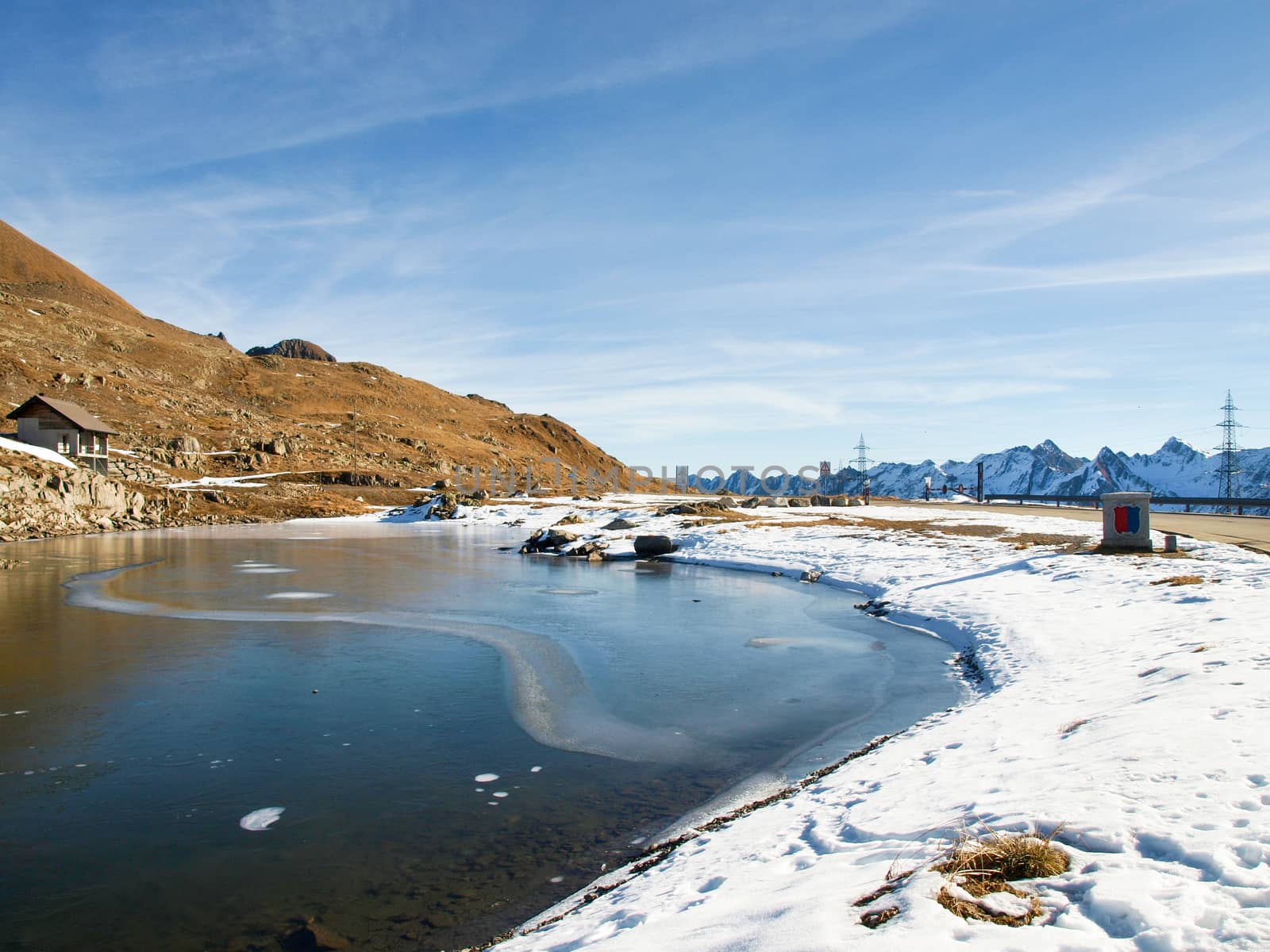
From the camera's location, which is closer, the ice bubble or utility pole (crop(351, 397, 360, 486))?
the ice bubble

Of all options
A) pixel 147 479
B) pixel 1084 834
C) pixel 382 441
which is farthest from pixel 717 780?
pixel 382 441

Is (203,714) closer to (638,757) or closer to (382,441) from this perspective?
(638,757)

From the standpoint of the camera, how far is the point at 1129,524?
21062mm

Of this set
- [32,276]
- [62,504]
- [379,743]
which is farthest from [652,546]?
[32,276]

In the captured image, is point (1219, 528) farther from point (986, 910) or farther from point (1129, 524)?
point (986, 910)

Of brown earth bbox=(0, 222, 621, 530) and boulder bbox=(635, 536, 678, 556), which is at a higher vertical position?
brown earth bbox=(0, 222, 621, 530)

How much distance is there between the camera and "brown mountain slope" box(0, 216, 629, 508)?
91375 millimetres

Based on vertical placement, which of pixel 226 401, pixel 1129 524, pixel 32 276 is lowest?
pixel 1129 524

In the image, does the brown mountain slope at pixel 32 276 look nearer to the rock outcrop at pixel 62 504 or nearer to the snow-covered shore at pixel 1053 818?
the rock outcrop at pixel 62 504

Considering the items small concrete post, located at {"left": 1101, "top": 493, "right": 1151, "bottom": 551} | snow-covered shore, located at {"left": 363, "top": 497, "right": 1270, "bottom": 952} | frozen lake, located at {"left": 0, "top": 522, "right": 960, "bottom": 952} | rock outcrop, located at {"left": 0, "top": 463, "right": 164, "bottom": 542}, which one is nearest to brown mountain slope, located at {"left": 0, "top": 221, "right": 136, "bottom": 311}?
rock outcrop, located at {"left": 0, "top": 463, "right": 164, "bottom": 542}

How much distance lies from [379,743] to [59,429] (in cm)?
6840

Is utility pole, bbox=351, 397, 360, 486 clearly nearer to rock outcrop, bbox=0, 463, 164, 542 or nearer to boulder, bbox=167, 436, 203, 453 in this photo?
boulder, bbox=167, 436, 203, 453

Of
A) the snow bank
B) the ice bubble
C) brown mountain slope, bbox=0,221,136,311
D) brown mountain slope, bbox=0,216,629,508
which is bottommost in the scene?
the ice bubble

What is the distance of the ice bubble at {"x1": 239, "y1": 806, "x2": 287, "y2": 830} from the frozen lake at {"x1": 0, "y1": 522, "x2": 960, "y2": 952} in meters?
0.03
